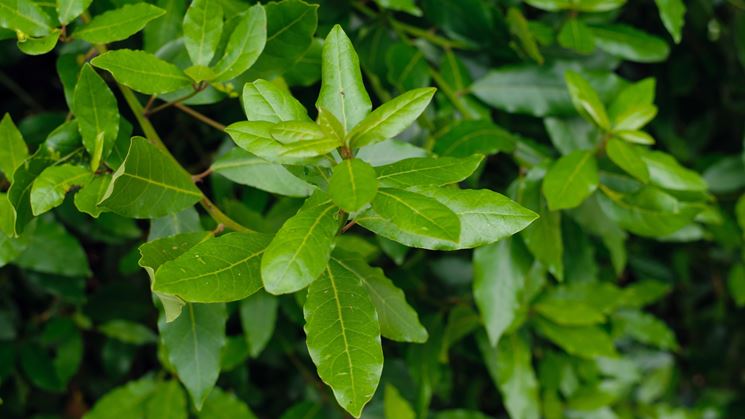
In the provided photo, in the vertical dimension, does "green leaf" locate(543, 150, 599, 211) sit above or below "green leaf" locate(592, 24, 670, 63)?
below

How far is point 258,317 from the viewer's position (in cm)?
126

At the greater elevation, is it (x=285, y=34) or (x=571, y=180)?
(x=285, y=34)

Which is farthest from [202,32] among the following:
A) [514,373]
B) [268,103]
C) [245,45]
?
[514,373]

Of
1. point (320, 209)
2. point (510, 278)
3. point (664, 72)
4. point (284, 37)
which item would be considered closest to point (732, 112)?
point (664, 72)

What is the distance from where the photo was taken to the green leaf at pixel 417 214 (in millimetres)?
672

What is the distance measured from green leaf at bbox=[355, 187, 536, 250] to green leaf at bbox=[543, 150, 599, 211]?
0.30 meters

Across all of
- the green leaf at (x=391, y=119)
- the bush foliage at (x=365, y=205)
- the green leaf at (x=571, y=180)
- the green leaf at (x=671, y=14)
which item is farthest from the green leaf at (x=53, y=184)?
the green leaf at (x=671, y=14)

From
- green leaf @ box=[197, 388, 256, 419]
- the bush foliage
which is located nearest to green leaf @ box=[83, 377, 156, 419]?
the bush foliage

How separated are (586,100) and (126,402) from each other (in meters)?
0.89

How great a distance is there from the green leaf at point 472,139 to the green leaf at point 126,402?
65 cm

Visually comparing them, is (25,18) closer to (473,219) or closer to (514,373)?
(473,219)

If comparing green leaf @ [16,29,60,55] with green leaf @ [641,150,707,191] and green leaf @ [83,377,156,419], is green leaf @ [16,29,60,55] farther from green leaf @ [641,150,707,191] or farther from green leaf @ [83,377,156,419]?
green leaf @ [641,150,707,191]

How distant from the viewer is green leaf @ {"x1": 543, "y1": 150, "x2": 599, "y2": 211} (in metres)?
1.03

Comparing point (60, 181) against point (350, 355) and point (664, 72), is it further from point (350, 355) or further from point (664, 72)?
point (664, 72)
